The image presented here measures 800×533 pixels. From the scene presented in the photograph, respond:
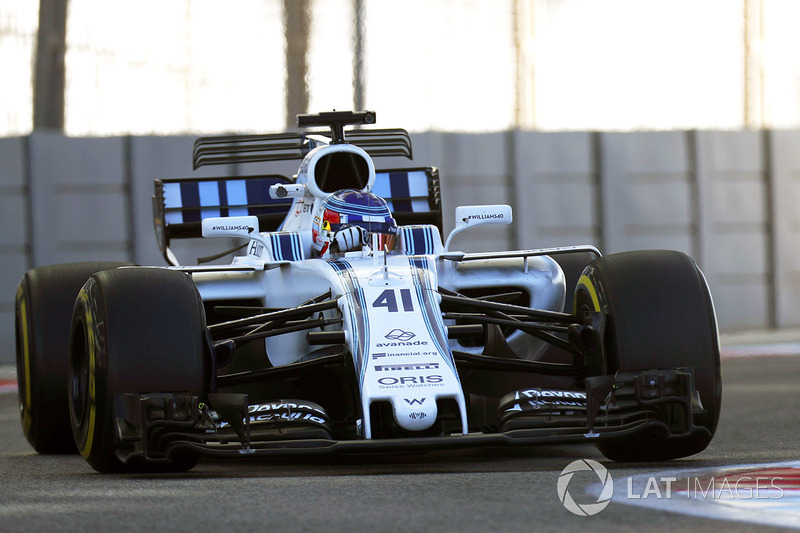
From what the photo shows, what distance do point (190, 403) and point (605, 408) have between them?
1.59m

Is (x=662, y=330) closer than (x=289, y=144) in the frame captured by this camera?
Yes

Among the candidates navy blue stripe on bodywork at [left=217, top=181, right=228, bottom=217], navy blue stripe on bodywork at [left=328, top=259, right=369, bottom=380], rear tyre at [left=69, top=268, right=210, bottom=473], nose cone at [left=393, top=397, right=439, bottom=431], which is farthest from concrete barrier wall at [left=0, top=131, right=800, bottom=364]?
nose cone at [left=393, top=397, right=439, bottom=431]

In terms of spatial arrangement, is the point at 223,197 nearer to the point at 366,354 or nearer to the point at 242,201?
the point at 242,201

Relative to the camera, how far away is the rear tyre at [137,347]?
5.39 meters

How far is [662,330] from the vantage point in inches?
222

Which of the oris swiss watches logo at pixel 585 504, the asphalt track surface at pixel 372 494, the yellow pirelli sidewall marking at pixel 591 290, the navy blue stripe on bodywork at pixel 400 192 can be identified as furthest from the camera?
the navy blue stripe on bodywork at pixel 400 192

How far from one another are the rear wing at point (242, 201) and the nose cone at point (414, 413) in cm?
349

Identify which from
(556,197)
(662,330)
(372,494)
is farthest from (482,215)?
(556,197)

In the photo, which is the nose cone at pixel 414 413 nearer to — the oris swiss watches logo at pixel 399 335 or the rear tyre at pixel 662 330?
the oris swiss watches logo at pixel 399 335

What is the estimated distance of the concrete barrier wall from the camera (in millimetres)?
13781

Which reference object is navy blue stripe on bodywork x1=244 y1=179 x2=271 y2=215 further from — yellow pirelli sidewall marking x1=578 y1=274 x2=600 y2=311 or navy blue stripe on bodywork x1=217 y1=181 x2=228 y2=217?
yellow pirelli sidewall marking x1=578 y1=274 x2=600 y2=311

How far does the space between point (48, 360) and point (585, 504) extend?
362 centimetres

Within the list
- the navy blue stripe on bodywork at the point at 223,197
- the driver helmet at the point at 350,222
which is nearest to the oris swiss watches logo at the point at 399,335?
the driver helmet at the point at 350,222

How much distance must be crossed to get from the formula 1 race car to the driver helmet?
11 millimetres
